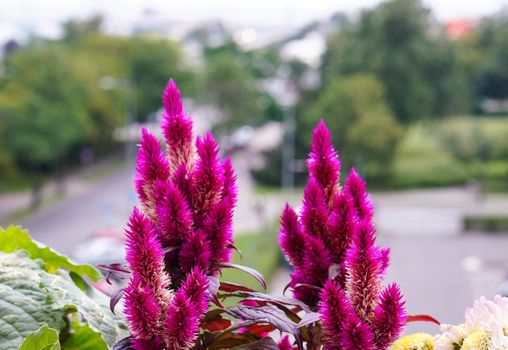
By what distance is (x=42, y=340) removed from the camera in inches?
29.0

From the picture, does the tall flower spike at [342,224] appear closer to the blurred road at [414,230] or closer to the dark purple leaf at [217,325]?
the dark purple leaf at [217,325]

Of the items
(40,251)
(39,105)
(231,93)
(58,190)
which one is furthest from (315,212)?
(231,93)

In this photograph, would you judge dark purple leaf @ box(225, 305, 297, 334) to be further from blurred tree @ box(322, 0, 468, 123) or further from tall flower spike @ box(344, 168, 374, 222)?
blurred tree @ box(322, 0, 468, 123)

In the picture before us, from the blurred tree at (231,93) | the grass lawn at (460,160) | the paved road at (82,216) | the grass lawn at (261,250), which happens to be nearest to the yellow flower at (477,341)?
the grass lawn at (261,250)

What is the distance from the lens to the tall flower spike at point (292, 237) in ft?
A: 2.70

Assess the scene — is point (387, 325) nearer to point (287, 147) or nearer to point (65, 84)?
point (65, 84)

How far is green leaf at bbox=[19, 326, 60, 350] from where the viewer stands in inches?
28.6

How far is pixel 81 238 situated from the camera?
17531 millimetres

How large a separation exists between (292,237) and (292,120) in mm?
22354

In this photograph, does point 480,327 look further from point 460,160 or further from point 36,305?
point 460,160

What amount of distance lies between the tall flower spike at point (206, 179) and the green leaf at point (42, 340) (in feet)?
0.54

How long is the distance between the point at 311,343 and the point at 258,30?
123 ft

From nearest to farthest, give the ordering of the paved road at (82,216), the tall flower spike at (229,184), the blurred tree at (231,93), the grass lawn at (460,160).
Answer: the tall flower spike at (229,184), the paved road at (82,216), the grass lawn at (460,160), the blurred tree at (231,93)

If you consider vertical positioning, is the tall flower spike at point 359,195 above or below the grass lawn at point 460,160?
above
